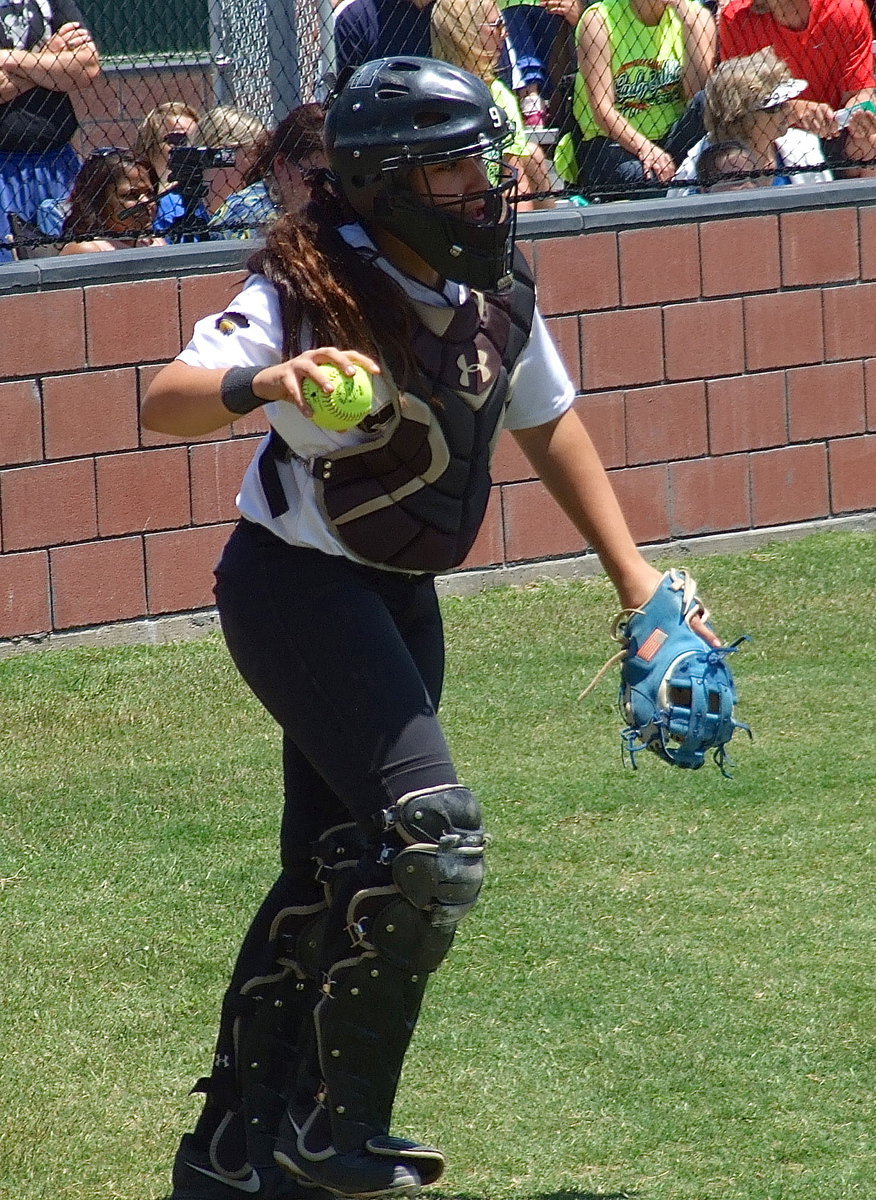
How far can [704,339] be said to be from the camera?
6.66 m

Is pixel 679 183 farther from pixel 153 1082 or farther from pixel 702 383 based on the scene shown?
pixel 153 1082

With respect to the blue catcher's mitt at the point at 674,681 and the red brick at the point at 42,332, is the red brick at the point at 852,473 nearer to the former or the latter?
the red brick at the point at 42,332

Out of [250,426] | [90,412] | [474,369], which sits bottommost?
[250,426]

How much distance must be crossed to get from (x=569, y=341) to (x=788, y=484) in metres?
1.18

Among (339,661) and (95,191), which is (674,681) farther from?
(95,191)

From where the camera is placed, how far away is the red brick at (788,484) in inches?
270

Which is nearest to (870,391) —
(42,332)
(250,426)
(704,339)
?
(704,339)

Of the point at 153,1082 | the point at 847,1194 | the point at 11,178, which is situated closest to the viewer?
the point at 847,1194

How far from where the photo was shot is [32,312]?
5711 mm

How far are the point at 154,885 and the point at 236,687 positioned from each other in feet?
4.70

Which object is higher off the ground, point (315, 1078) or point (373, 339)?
point (373, 339)

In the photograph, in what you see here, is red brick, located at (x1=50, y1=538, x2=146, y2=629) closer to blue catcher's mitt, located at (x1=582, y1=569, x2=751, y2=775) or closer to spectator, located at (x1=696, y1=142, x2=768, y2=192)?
spectator, located at (x1=696, y1=142, x2=768, y2=192)

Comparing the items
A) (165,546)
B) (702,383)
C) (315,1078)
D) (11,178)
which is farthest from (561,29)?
(315,1078)

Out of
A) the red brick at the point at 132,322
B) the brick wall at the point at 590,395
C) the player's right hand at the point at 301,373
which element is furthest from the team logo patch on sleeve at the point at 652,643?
the red brick at the point at 132,322
